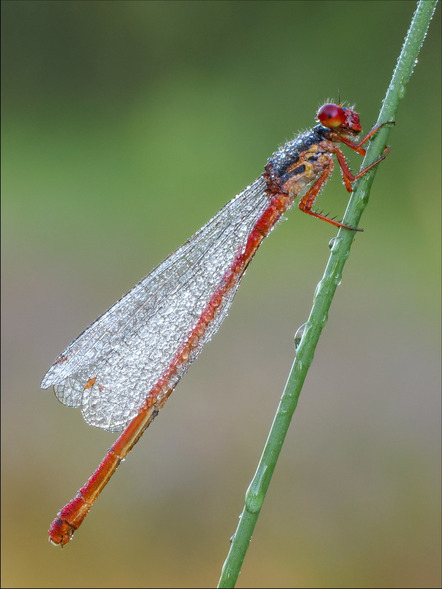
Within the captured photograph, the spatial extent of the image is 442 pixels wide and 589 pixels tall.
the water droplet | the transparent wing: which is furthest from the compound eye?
the water droplet

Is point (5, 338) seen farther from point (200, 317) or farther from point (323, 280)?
point (323, 280)

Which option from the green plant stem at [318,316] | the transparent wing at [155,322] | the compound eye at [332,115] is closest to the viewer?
the green plant stem at [318,316]

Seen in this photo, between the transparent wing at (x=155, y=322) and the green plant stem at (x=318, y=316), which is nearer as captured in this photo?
the green plant stem at (x=318, y=316)

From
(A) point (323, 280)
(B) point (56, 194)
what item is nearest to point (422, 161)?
(B) point (56, 194)

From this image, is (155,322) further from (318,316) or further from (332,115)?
(318,316)

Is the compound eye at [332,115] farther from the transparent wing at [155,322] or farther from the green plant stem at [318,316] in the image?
the green plant stem at [318,316]

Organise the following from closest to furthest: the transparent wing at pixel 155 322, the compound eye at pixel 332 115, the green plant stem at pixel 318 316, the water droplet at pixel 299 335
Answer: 1. the green plant stem at pixel 318 316
2. the water droplet at pixel 299 335
3. the compound eye at pixel 332 115
4. the transparent wing at pixel 155 322

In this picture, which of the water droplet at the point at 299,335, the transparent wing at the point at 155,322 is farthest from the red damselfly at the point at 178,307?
the water droplet at the point at 299,335
